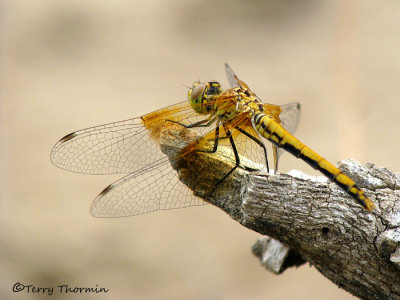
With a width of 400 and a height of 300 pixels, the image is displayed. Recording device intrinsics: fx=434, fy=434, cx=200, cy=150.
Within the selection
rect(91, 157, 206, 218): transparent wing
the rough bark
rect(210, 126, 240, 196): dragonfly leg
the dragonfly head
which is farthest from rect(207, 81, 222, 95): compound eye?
the rough bark

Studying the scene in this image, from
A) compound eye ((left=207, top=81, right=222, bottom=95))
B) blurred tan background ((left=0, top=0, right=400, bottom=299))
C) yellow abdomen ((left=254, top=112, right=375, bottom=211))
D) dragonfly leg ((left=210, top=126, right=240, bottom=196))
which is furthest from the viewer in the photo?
blurred tan background ((left=0, top=0, right=400, bottom=299))

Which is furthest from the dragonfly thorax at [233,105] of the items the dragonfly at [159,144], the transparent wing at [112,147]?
the transparent wing at [112,147]

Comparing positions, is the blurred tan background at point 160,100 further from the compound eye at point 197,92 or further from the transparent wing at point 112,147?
the compound eye at point 197,92

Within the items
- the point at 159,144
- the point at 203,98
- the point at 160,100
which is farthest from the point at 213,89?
the point at 160,100

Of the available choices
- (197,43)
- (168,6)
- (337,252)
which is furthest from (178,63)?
(337,252)

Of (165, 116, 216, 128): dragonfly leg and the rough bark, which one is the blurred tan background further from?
the rough bark
